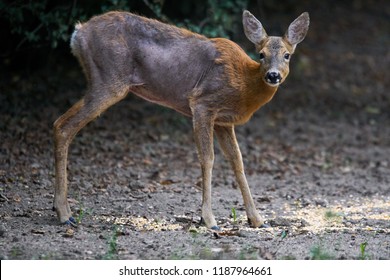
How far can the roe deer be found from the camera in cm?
767

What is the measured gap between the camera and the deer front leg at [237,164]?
25.8 ft

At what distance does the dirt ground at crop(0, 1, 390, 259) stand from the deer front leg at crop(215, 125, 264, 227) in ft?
0.67

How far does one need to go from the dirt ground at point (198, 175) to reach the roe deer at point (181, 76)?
22.7 inches

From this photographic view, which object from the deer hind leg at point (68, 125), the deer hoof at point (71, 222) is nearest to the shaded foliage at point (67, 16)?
the deer hind leg at point (68, 125)

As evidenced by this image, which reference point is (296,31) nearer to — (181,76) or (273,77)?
(273,77)

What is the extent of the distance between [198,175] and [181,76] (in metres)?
2.59

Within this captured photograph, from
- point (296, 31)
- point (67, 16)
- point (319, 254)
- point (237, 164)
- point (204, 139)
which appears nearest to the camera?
point (319, 254)

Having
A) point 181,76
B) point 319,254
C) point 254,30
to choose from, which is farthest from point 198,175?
point 319,254

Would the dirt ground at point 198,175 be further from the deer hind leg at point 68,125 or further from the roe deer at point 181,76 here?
the roe deer at point 181,76

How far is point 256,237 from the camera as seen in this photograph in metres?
7.29

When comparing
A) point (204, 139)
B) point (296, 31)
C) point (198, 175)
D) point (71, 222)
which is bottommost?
point (71, 222)

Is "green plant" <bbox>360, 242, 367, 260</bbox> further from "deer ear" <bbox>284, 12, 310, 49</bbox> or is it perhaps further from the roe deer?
"deer ear" <bbox>284, 12, 310, 49</bbox>

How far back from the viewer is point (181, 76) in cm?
808

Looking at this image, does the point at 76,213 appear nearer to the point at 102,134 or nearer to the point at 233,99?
the point at 233,99
